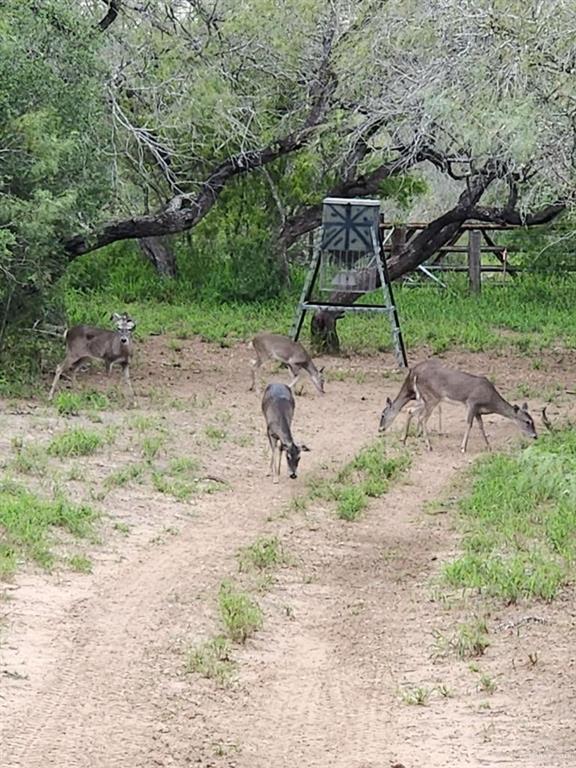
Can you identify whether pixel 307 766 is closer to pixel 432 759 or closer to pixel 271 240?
pixel 432 759

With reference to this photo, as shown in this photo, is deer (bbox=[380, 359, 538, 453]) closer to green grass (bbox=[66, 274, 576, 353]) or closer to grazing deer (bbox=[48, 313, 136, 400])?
grazing deer (bbox=[48, 313, 136, 400])

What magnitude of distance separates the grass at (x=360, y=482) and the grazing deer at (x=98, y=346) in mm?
3913

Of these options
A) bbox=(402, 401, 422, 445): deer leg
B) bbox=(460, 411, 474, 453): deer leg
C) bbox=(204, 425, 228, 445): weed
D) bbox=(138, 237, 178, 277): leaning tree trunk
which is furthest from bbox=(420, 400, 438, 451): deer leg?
bbox=(138, 237, 178, 277): leaning tree trunk

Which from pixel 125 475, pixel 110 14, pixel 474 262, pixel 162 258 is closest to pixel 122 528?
pixel 125 475

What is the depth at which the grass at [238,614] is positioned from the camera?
8.20 m

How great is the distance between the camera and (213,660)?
25.3ft

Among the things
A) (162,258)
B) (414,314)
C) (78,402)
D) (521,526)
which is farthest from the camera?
(162,258)

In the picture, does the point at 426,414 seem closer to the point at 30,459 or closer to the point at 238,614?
→ the point at 30,459

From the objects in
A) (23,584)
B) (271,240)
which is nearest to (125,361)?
(23,584)

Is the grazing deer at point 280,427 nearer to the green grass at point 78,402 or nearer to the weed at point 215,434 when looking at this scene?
the weed at point 215,434

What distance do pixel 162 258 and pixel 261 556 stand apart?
18.5 m

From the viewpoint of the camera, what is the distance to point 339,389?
1833 centimetres

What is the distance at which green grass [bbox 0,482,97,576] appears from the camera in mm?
9492

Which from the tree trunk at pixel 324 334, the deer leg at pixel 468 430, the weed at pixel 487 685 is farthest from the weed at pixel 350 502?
the tree trunk at pixel 324 334
